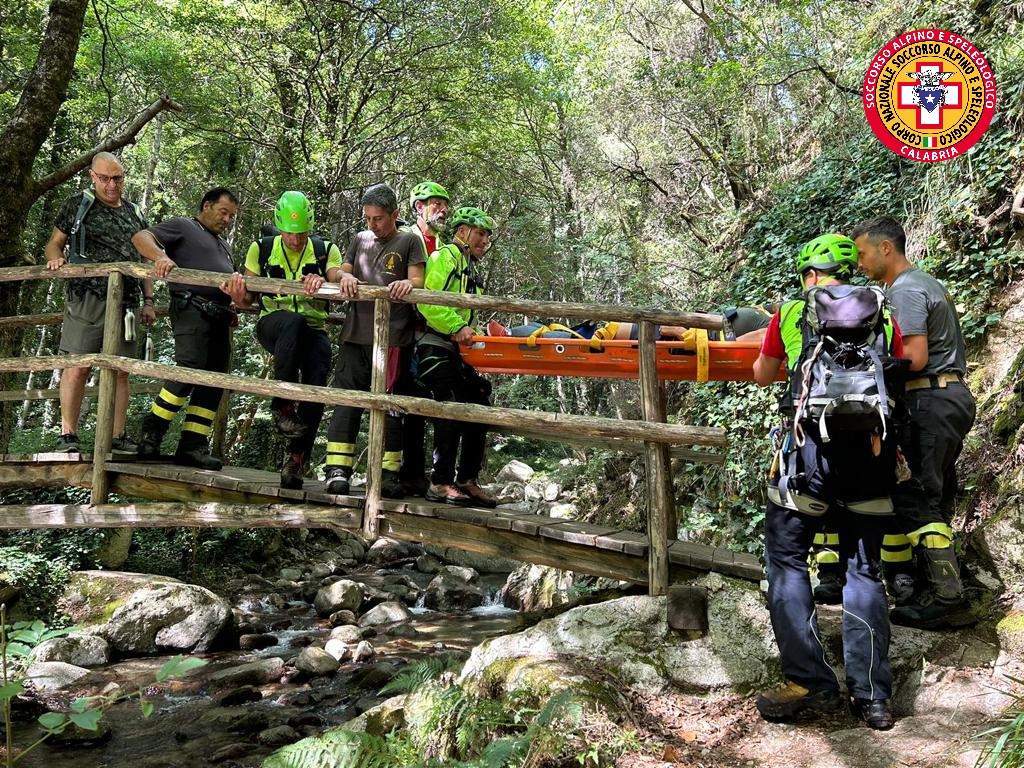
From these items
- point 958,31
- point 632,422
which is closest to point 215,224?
point 632,422

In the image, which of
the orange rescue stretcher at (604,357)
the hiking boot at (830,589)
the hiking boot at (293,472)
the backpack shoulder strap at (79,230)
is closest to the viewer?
the hiking boot at (830,589)

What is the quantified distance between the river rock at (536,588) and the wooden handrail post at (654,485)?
4938mm

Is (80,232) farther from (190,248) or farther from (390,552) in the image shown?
(390,552)

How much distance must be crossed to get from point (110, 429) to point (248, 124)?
31.7 feet

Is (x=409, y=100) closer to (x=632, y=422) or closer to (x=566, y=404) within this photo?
(x=566, y=404)

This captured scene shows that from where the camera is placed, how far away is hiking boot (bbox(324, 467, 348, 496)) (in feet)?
17.7

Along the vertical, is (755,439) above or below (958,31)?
below

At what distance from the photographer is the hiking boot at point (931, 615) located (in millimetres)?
4145

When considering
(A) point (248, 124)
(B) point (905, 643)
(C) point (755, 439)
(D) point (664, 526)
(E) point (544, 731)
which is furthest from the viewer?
(A) point (248, 124)

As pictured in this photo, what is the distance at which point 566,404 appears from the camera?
18406 millimetres

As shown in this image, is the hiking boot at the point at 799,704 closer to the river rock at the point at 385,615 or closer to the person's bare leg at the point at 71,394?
the person's bare leg at the point at 71,394

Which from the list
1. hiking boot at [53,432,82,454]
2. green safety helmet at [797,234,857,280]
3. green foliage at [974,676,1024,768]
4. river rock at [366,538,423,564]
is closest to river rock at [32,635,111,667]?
hiking boot at [53,432,82,454]

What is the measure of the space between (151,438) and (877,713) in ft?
17.2

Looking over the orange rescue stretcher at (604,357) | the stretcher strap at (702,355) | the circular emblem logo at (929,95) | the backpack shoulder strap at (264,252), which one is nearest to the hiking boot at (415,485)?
the orange rescue stretcher at (604,357)
